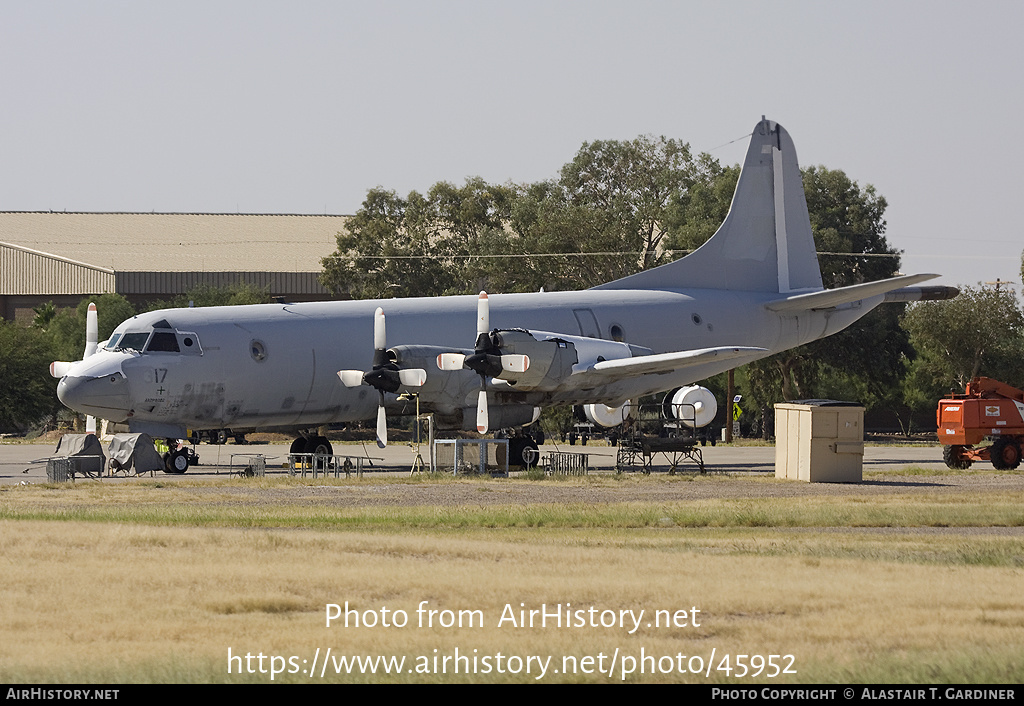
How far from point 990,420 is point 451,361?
46.8ft

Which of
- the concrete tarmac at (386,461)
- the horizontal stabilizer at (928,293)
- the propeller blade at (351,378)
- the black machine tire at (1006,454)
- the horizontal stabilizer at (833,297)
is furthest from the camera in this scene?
the horizontal stabilizer at (928,293)

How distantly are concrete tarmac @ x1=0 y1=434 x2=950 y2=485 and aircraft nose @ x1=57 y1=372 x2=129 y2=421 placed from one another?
163 cm

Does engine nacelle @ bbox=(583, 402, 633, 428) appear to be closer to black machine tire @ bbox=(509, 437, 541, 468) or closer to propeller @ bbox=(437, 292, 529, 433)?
black machine tire @ bbox=(509, 437, 541, 468)

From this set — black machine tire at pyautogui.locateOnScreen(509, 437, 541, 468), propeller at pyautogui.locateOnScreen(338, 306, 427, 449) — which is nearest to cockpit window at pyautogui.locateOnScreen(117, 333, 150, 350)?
propeller at pyautogui.locateOnScreen(338, 306, 427, 449)

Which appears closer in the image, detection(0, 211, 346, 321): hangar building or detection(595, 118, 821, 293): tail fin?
detection(595, 118, 821, 293): tail fin

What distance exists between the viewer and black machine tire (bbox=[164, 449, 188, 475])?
3194 centimetres

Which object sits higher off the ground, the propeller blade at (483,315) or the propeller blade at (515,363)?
the propeller blade at (483,315)

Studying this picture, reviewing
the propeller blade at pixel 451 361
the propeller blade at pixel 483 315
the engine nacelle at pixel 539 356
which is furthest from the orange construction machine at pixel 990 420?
the propeller blade at pixel 451 361

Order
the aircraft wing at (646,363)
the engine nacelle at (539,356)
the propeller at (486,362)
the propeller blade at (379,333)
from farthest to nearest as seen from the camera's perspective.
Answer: the aircraft wing at (646,363) < the propeller blade at (379,333) < the engine nacelle at (539,356) < the propeller at (486,362)

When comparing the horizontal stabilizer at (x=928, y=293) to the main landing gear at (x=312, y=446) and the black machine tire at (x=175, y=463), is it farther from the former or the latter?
the black machine tire at (x=175, y=463)

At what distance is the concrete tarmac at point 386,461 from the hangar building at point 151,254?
127ft

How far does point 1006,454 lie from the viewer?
3416 centimetres

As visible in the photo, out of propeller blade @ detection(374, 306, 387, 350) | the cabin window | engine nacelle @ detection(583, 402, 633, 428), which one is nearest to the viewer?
propeller blade @ detection(374, 306, 387, 350)

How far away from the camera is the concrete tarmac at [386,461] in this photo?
110ft
